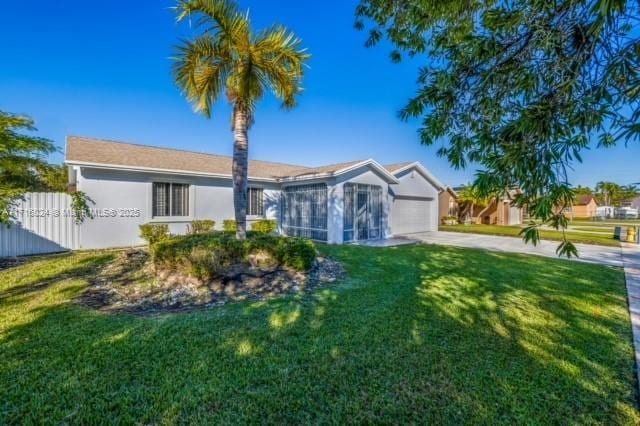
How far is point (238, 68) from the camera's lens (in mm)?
7578

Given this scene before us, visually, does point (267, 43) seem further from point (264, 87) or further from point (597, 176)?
point (597, 176)

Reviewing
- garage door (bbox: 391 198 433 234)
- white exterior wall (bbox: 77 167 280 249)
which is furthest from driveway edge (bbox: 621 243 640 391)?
white exterior wall (bbox: 77 167 280 249)

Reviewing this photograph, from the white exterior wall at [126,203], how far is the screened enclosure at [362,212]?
6.58 meters

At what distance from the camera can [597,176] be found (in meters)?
3.33

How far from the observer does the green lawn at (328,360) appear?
2674 millimetres

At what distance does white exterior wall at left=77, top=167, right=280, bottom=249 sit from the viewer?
37.0ft

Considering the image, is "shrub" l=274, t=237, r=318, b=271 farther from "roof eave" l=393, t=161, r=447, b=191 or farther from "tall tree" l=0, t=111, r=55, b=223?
"roof eave" l=393, t=161, r=447, b=191

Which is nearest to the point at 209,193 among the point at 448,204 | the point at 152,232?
the point at 152,232

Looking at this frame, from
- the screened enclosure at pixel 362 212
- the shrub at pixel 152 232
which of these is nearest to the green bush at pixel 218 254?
the shrub at pixel 152 232

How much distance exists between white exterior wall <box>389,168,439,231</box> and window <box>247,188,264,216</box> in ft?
27.0

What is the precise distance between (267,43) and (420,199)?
52.8 feet

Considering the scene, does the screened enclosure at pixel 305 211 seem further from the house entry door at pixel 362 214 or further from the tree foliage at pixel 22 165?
the tree foliage at pixel 22 165

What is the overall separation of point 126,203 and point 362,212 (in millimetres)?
10863

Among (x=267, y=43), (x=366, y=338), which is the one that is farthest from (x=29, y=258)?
(x=366, y=338)
